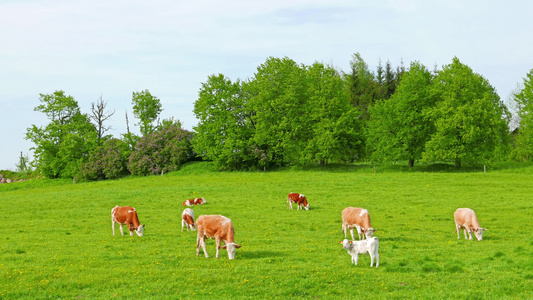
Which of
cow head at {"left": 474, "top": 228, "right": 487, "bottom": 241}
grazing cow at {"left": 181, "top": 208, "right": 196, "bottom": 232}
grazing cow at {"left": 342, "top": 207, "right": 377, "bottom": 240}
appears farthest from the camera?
grazing cow at {"left": 181, "top": 208, "right": 196, "bottom": 232}

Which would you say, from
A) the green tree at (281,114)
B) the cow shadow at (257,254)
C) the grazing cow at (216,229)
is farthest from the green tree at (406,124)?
the grazing cow at (216,229)

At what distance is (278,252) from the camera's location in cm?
1898

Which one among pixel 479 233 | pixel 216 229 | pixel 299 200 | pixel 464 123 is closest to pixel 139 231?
pixel 216 229

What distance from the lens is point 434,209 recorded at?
32531mm

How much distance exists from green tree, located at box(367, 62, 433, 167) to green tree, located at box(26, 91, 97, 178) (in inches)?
1970

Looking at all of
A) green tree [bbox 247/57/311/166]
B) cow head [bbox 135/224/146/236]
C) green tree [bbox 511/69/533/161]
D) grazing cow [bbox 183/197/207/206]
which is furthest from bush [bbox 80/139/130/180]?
green tree [bbox 511/69/533/161]

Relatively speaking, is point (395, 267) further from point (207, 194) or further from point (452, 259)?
point (207, 194)

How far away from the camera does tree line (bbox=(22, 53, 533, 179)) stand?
59531 mm

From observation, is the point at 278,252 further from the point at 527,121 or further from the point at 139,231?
the point at 527,121

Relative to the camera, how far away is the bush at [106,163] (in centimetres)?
7769

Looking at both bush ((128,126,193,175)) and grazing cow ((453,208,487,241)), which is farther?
bush ((128,126,193,175))

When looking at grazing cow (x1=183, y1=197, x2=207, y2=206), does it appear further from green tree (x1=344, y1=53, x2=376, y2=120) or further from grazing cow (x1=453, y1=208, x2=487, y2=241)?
green tree (x1=344, y1=53, x2=376, y2=120)

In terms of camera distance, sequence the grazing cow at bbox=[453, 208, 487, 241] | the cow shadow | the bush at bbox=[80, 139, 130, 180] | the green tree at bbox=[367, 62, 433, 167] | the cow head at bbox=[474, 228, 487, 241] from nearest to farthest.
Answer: the cow shadow → the cow head at bbox=[474, 228, 487, 241] → the grazing cow at bbox=[453, 208, 487, 241] → the green tree at bbox=[367, 62, 433, 167] → the bush at bbox=[80, 139, 130, 180]

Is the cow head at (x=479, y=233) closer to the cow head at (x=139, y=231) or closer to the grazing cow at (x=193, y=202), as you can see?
the cow head at (x=139, y=231)
